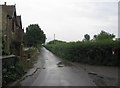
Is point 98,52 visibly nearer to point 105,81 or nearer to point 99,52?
point 99,52

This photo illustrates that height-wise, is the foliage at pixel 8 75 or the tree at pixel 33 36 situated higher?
the tree at pixel 33 36

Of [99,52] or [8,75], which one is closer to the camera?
[8,75]

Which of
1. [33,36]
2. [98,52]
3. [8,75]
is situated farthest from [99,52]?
[33,36]

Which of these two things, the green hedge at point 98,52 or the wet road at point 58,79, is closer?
the wet road at point 58,79

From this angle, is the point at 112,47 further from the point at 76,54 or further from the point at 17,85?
the point at 17,85

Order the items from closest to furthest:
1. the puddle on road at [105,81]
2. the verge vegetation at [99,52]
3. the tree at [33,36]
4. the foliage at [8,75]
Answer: the foliage at [8,75] → the puddle on road at [105,81] → the verge vegetation at [99,52] → the tree at [33,36]

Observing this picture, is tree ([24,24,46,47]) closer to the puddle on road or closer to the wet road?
the wet road

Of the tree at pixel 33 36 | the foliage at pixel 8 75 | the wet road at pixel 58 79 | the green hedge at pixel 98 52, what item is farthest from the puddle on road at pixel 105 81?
the tree at pixel 33 36

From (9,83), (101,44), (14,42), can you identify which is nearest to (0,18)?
(14,42)

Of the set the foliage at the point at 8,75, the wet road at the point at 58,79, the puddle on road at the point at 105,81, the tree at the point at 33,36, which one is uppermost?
the tree at the point at 33,36

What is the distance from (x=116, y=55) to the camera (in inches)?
1035

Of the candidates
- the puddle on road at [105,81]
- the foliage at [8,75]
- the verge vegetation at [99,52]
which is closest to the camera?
the foliage at [8,75]

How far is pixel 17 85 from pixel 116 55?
15.9 metres

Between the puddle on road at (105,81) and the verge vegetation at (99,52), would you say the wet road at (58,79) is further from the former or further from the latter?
the verge vegetation at (99,52)
